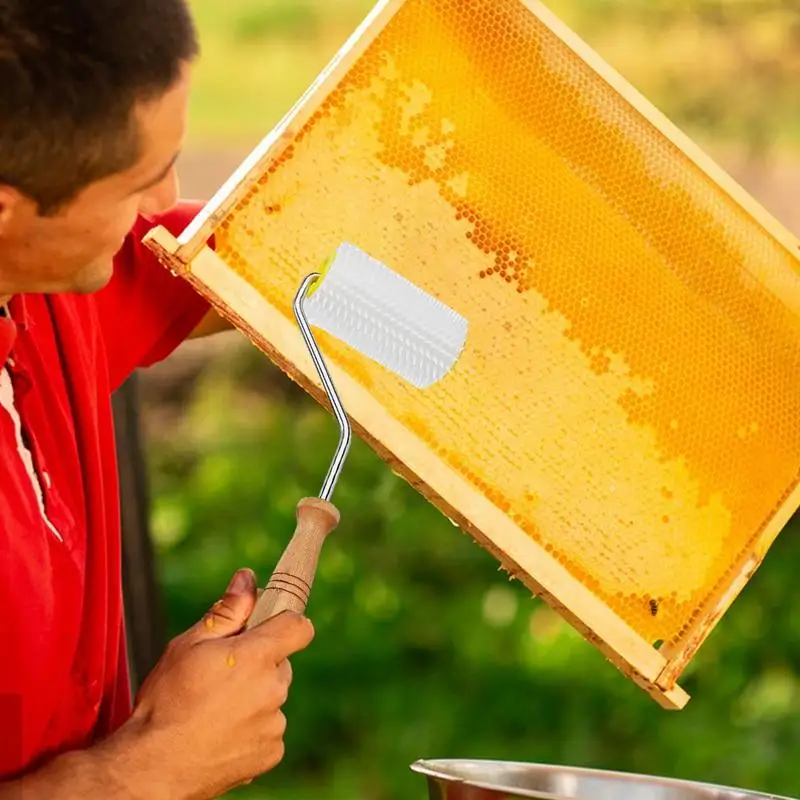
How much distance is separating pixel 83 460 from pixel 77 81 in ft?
1.61

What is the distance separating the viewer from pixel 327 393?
142 centimetres

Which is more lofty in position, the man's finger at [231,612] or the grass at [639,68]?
the grass at [639,68]

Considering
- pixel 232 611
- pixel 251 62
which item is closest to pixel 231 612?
pixel 232 611

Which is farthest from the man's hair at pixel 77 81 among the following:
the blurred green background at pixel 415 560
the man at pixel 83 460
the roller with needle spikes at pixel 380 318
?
the blurred green background at pixel 415 560

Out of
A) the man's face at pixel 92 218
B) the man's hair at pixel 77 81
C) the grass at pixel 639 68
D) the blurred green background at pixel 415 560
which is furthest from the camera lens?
the grass at pixel 639 68

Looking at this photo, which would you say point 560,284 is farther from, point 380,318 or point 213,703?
point 213,703

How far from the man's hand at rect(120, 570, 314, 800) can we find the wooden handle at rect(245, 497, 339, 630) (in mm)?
16

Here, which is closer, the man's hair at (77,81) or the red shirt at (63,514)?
the man's hair at (77,81)

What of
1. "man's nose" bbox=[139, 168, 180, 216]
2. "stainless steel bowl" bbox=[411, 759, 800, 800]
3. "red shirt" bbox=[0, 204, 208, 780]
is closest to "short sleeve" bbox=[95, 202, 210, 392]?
"red shirt" bbox=[0, 204, 208, 780]

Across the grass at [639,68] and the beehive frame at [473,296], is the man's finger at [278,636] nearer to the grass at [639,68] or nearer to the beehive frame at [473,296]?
the beehive frame at [473,296]

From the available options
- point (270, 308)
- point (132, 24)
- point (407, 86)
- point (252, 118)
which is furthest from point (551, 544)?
point (252, 118)

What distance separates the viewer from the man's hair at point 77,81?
1.17 meters

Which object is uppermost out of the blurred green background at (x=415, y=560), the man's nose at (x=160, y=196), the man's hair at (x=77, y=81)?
the man's hair at (x=77, y=81)

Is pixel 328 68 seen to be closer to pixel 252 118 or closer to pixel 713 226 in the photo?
pixel 713 226
